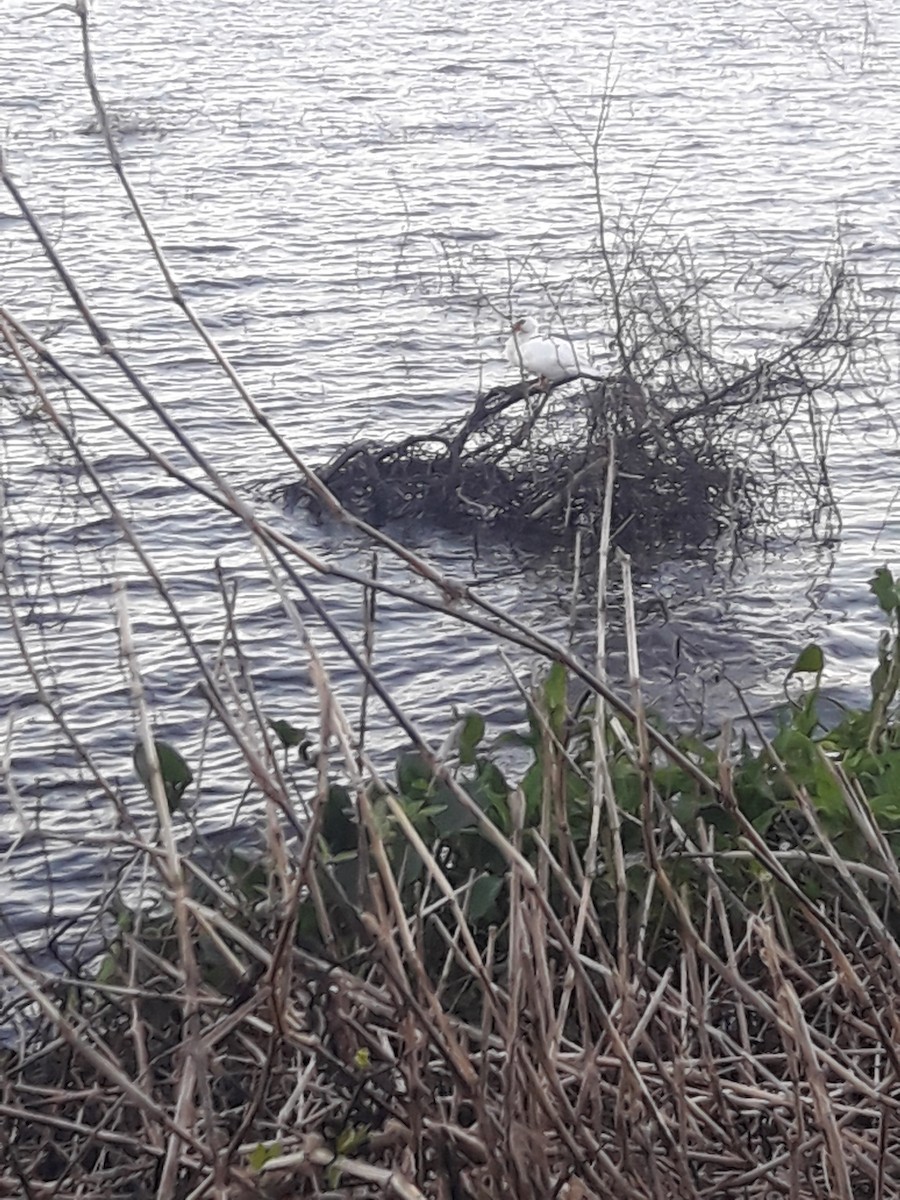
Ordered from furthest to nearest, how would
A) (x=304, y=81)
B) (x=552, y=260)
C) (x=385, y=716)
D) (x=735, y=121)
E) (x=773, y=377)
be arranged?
1. (x=304, y=81)
2. (x=735, y=121)
3. (x=552, y=260)
4. (x=773, y=377)
5. (x=385, y=716)

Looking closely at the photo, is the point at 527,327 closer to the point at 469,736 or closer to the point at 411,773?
the point at 469,736

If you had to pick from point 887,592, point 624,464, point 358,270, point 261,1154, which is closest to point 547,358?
point 624,464

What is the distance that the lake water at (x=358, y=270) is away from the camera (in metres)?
6.59

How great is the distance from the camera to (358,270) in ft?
38.2

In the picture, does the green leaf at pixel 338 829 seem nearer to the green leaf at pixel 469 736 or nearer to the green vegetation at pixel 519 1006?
the green vegetation at pixel 519 1006

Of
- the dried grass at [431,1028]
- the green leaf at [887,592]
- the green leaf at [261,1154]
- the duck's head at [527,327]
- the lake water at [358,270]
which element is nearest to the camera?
the dried grass at [431,1028]

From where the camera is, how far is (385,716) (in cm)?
629

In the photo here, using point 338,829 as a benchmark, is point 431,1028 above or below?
above

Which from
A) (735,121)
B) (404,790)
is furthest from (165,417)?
(735,121)

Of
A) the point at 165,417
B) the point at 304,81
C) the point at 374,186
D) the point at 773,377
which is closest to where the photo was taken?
the point at 165,417

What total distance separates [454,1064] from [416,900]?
156 cm

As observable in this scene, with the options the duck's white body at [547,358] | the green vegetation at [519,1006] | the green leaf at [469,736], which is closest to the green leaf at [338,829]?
the green vegetation at [519,1006]

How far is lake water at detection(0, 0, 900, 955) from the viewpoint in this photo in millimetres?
6590

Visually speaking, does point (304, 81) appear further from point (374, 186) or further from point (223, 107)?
point (374, 186)
